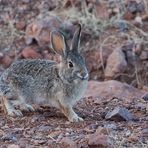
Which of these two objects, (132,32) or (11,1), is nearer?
(132,32)

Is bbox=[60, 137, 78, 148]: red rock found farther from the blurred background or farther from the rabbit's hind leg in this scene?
the blurred background

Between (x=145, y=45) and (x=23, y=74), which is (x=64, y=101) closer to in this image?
(x=23, y=74)

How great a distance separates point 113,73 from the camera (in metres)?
8.73

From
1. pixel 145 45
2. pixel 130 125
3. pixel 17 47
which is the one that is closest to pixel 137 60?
pixel 145 45

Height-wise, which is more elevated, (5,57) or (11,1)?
(11,1)

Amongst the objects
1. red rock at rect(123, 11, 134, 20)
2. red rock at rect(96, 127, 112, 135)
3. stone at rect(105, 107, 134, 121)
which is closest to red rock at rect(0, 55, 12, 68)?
red rock at rect(123, 11, 134, 20)

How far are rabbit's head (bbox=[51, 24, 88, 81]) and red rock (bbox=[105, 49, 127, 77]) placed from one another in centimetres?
250

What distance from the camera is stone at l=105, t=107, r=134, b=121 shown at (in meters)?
5.94

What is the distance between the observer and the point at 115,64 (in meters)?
8.67

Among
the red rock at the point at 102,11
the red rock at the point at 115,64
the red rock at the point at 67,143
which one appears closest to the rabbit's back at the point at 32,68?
the red rock at the point at 67,143

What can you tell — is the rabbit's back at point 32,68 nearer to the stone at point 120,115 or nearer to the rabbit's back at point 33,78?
the rabbit's back at point 33,78

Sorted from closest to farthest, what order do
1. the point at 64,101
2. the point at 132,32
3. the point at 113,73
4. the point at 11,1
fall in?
the point at 64,101 < the point at 113,73 < the point at 132,32 < the point at 11,1

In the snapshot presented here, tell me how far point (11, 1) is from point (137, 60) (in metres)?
2.69

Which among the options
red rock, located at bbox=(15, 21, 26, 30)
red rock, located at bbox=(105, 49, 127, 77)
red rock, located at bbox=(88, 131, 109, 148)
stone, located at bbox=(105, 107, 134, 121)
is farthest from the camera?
red rock, located at bbox=(15, 21, 26, 30)
